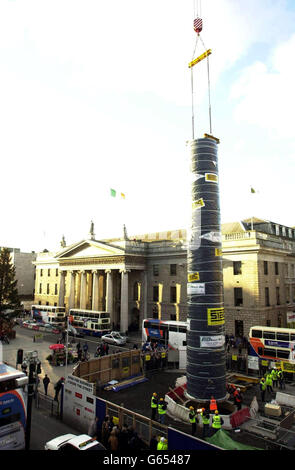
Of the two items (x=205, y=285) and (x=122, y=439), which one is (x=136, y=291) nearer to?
(x=205, y=285)

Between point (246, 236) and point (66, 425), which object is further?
point (246, 236)

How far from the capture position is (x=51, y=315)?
178ft

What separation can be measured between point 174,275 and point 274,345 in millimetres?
22263

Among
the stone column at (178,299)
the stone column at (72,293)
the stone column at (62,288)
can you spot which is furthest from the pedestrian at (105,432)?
the stone column at (62,288)

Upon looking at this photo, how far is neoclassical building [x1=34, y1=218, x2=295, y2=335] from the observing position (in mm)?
39750

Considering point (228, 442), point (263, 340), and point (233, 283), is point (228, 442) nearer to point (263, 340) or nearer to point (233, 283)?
point (263, 340)

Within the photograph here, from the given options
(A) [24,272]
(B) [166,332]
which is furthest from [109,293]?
(A) [24,272]

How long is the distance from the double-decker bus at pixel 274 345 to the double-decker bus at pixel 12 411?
19.8m

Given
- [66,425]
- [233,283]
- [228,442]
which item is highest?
[233,283]

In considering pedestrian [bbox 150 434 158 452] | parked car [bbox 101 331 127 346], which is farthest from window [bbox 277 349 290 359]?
parked car [bbox 101 331 127 346]

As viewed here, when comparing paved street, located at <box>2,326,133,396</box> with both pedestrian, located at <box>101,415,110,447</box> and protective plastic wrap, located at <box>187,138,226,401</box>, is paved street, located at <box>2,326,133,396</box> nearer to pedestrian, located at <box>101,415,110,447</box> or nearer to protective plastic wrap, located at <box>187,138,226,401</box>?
pedestrian, located at <box>101,415,110,447</box>

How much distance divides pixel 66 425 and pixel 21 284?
73643mm

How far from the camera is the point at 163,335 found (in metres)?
35.4
